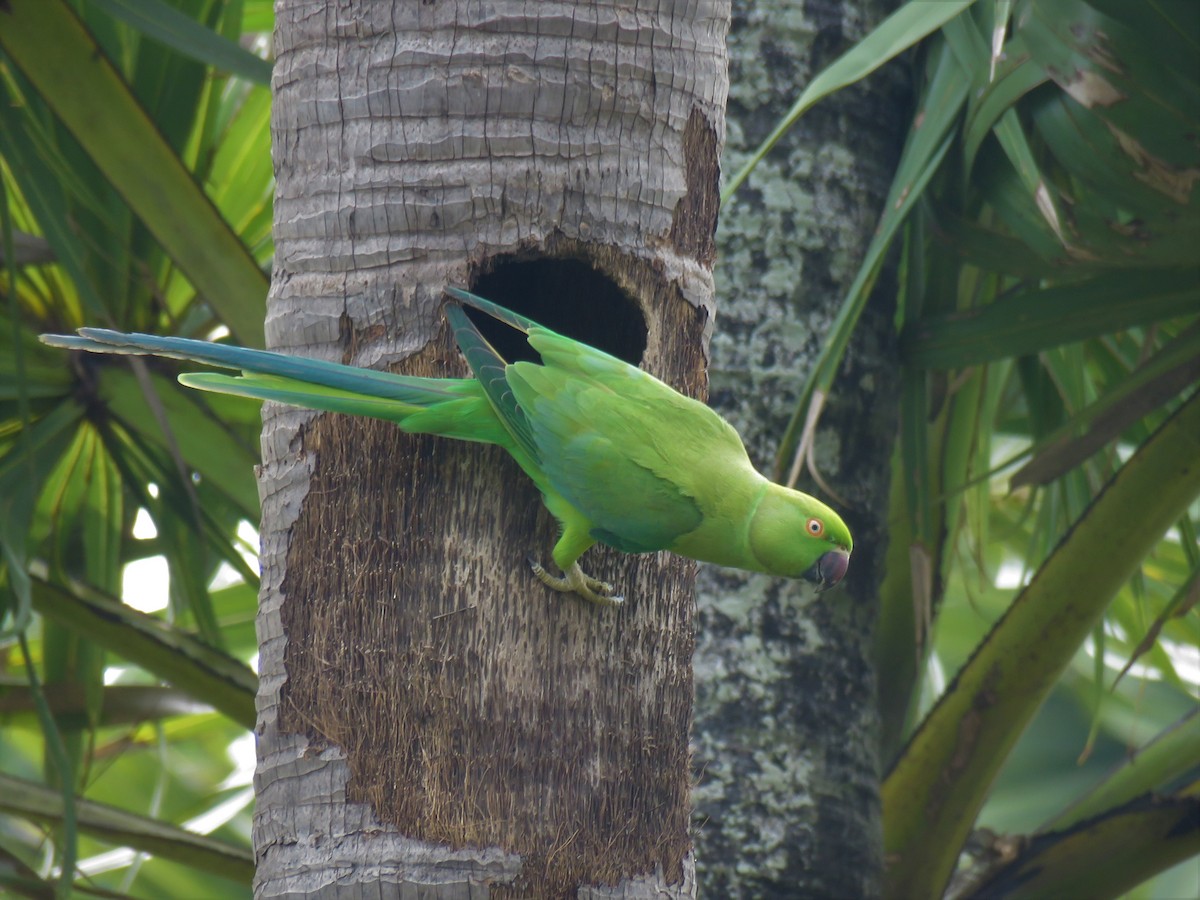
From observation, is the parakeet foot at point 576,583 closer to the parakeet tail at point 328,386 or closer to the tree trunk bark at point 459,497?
the tree trunk bark at point 459,497

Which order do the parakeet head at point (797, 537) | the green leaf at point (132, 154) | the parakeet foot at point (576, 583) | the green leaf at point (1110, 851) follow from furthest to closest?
1. the green leaf at point (1110, 851)
2. the green leaf at point (132, 154)
3. the parakeet head at point (797, 537)
4. the parakeet foot at point (576, 583)

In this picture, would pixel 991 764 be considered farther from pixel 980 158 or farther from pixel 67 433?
pixel 67 433

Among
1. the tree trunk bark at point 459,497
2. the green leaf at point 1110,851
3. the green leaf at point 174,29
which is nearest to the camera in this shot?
the tree trunk bark at point 459,497

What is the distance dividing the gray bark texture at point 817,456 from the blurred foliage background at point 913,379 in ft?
0.52

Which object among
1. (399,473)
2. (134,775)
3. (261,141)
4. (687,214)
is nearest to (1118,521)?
(687,214)

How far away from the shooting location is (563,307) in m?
2.84

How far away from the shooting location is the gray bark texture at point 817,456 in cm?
343

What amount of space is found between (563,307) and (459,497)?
27.4 inches

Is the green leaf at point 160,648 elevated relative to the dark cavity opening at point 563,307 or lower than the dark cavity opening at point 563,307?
lower

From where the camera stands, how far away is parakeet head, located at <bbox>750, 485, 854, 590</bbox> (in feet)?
8.10

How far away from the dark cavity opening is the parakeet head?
0.41 m

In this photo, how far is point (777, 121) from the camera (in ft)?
12.3

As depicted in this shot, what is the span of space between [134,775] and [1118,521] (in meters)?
4.85

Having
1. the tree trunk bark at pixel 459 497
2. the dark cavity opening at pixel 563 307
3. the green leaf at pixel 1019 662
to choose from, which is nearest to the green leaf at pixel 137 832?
the tree trunk bark at pixel 459 497
